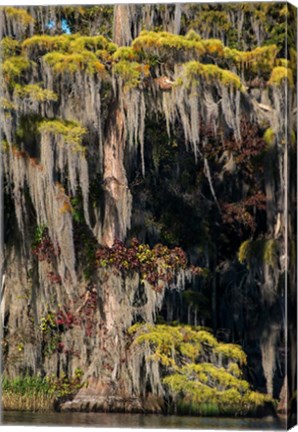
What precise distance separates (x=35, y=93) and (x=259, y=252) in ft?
8.76

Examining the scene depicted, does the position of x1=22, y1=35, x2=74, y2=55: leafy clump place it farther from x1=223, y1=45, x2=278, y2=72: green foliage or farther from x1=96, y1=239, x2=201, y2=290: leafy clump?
x1=96, y1=239, x2=201, y2=290: leafy clump

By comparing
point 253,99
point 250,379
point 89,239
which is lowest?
point 250,379

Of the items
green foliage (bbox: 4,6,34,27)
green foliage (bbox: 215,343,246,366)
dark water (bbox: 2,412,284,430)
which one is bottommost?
dark water (bbox: 2,412,284,430)

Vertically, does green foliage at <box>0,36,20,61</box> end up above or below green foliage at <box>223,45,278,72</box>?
above

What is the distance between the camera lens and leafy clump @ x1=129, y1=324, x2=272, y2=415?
20.4 meters

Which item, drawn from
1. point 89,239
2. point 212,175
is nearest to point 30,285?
point 89,239

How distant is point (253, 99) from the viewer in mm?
20422

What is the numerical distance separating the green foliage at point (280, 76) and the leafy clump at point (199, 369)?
8.09ft

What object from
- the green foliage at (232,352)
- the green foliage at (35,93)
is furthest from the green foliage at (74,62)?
the green foliage at (232,352)

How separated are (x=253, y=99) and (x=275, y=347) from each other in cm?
237

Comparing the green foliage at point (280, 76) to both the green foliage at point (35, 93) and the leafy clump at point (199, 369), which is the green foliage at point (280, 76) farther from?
the leafy clump at point (199, 369)

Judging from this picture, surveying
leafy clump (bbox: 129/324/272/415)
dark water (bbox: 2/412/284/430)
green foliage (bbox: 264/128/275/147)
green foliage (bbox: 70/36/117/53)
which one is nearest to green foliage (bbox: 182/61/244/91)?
green foliage (bbox: 264/128/275/147)

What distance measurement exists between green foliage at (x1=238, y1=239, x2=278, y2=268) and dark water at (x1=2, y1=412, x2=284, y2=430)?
4.90ft

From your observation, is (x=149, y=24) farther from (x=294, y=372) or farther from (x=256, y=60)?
(x=294, y=372)
